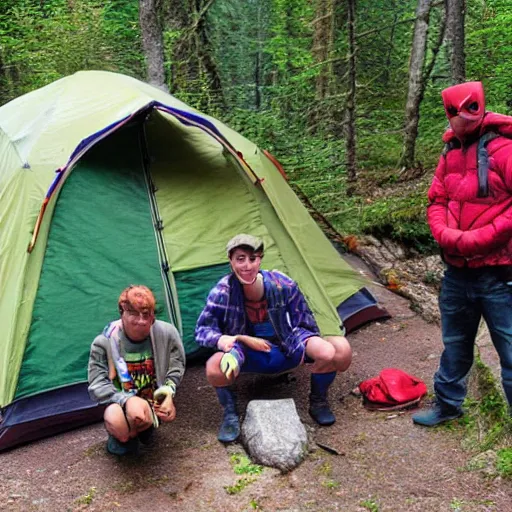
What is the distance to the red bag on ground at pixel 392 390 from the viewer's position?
388 cm

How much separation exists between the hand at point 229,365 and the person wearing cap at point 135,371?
0.81 feet

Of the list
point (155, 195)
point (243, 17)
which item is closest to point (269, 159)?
point (155, 195)

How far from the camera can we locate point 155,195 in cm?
458

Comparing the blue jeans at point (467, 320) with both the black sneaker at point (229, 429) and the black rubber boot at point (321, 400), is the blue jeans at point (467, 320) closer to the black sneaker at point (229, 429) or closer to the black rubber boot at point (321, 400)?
the black rubber boot at point (321, 400)

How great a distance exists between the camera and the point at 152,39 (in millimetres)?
7566

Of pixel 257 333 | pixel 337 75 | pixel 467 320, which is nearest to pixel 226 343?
pixel 257 333

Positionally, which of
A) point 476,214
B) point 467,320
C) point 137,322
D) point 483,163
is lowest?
point 467,320

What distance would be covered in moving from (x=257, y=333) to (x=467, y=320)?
1.28m

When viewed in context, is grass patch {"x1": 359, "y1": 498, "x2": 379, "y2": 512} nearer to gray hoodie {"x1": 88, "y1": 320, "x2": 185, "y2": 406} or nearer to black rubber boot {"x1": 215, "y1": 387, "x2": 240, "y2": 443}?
black rubber boot {"x1": 215, "y1": 387, "x2": 240, "y2": 443}

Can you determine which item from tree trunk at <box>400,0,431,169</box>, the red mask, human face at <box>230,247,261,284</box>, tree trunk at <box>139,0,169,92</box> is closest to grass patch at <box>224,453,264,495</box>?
human face at <box>230,247,261,284</box>

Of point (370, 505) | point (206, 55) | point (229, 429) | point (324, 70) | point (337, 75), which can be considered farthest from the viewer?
point (337, 75)

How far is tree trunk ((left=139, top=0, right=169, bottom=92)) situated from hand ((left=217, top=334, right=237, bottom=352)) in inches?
198

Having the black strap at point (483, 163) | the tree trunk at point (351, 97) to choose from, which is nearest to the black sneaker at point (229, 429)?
the black strap at point (483, 163)

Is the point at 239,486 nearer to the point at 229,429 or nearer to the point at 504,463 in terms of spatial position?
the point at 229,429
